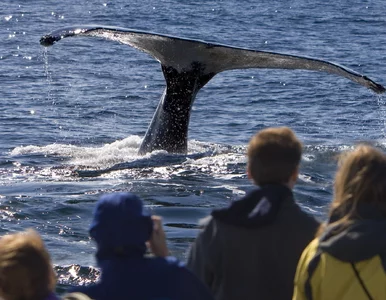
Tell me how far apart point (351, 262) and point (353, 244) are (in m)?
0.06

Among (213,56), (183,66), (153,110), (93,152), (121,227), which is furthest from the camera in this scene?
(153,110)

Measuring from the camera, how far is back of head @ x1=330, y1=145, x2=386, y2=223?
3.74m

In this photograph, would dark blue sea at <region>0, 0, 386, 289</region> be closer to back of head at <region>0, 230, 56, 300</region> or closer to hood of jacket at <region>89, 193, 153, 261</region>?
hood of jacket at <region>89, 193, 153, 261</region>

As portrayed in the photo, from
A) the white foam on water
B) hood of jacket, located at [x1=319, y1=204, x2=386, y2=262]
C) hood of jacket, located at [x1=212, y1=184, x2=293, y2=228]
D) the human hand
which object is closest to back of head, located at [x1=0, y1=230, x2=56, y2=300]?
the human hand

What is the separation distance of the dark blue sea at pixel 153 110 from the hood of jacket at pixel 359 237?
111 inches

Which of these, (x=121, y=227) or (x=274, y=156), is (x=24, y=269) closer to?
(x=121, y=227)

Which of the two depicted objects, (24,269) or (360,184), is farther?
(360,184)

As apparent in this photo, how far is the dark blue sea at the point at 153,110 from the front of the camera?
8.91m

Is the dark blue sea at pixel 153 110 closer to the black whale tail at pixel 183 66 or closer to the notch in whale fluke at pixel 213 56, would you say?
the black whale tail at pixel 183 66

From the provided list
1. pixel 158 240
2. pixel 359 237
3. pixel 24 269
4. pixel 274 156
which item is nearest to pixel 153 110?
pixel 274 156

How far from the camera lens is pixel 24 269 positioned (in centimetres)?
332

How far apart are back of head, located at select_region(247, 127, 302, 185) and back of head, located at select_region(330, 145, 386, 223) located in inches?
11.5

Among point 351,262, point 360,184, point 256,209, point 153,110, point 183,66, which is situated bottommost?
point 153,110

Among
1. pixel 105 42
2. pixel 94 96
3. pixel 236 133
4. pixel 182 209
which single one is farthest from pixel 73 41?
pixel 182 209
